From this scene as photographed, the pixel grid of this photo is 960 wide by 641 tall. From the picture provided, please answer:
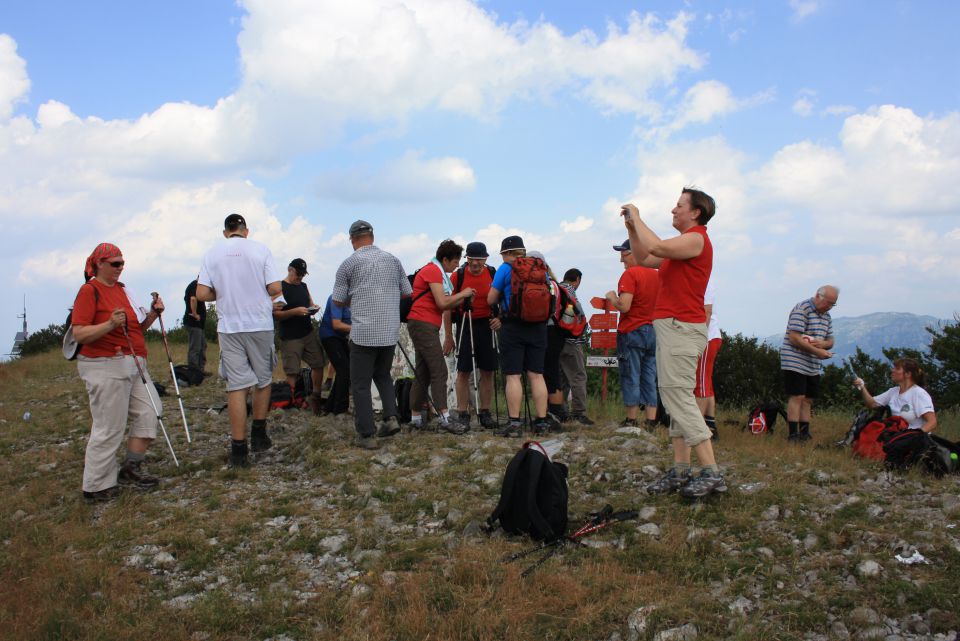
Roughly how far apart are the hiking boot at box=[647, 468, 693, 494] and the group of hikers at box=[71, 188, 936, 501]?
2 centimetres

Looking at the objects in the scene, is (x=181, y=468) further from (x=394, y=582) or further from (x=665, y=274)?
(x=665, y=274)

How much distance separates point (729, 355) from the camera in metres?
17.2

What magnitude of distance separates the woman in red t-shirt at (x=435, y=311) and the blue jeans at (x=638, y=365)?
1982 mm

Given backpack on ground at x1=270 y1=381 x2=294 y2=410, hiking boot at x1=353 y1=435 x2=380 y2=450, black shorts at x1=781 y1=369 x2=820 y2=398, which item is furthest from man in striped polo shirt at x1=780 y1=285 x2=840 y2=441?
backpack on ground at x1=270 y1=381 x2=294 y2=410

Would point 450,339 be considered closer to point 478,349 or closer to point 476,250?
point 478,349

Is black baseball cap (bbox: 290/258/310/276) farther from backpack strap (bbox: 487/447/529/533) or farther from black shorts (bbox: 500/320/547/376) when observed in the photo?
backpack strap (bbox: 487/447/529/533)

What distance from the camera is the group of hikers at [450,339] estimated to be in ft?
17.6

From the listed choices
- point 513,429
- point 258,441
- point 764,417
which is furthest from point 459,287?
point 764,417

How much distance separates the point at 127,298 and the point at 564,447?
14.2 ft

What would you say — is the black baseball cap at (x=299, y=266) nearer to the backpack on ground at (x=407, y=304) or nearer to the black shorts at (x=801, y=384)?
the backpack on ground at (x=407, y=304)

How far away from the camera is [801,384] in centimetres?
847

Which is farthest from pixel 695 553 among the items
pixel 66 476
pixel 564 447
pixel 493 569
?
pixel 66 476

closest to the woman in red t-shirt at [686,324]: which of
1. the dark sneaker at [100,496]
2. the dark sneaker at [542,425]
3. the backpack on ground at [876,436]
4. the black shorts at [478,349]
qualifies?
the backpack on ground at [876,436]

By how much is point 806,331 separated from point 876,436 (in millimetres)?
1588
